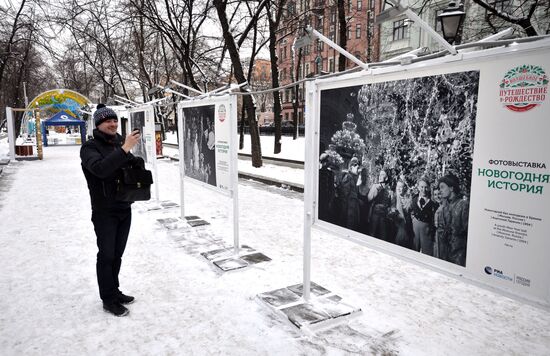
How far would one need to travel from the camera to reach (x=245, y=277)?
4691mm

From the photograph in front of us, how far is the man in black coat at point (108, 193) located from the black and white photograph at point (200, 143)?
227 centimetres

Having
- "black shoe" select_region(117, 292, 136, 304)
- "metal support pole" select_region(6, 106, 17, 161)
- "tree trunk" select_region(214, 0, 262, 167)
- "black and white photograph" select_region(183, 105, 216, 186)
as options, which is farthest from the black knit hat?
"metal support pole" select_region(6, 106, 17, 161)

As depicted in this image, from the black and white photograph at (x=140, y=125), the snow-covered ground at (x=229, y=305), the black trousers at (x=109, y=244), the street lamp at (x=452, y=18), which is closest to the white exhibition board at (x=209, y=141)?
the snow-covered ground at (x=229, y=305)

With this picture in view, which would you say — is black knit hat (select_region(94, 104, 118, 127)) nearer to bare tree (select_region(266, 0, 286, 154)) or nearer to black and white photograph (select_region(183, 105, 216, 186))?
black and white photograph (select_region(183, 105, 216, 186))

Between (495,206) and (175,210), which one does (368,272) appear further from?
(175,210)

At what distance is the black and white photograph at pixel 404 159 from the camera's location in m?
2.50

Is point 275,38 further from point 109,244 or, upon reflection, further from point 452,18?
point 109,244

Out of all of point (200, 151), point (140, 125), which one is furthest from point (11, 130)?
point (200, 151)

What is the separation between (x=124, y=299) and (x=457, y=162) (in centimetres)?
336

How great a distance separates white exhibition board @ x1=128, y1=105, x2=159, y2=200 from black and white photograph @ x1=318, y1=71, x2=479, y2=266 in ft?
19.9

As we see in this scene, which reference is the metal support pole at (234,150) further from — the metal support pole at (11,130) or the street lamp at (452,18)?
the metal support pole at (11,130)

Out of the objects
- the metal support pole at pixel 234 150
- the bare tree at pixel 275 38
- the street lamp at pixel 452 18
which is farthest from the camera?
the bare tree at pixel 275 38

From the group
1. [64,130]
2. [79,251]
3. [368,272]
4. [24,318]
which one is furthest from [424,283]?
[64,130]

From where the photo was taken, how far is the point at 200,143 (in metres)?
6.43
